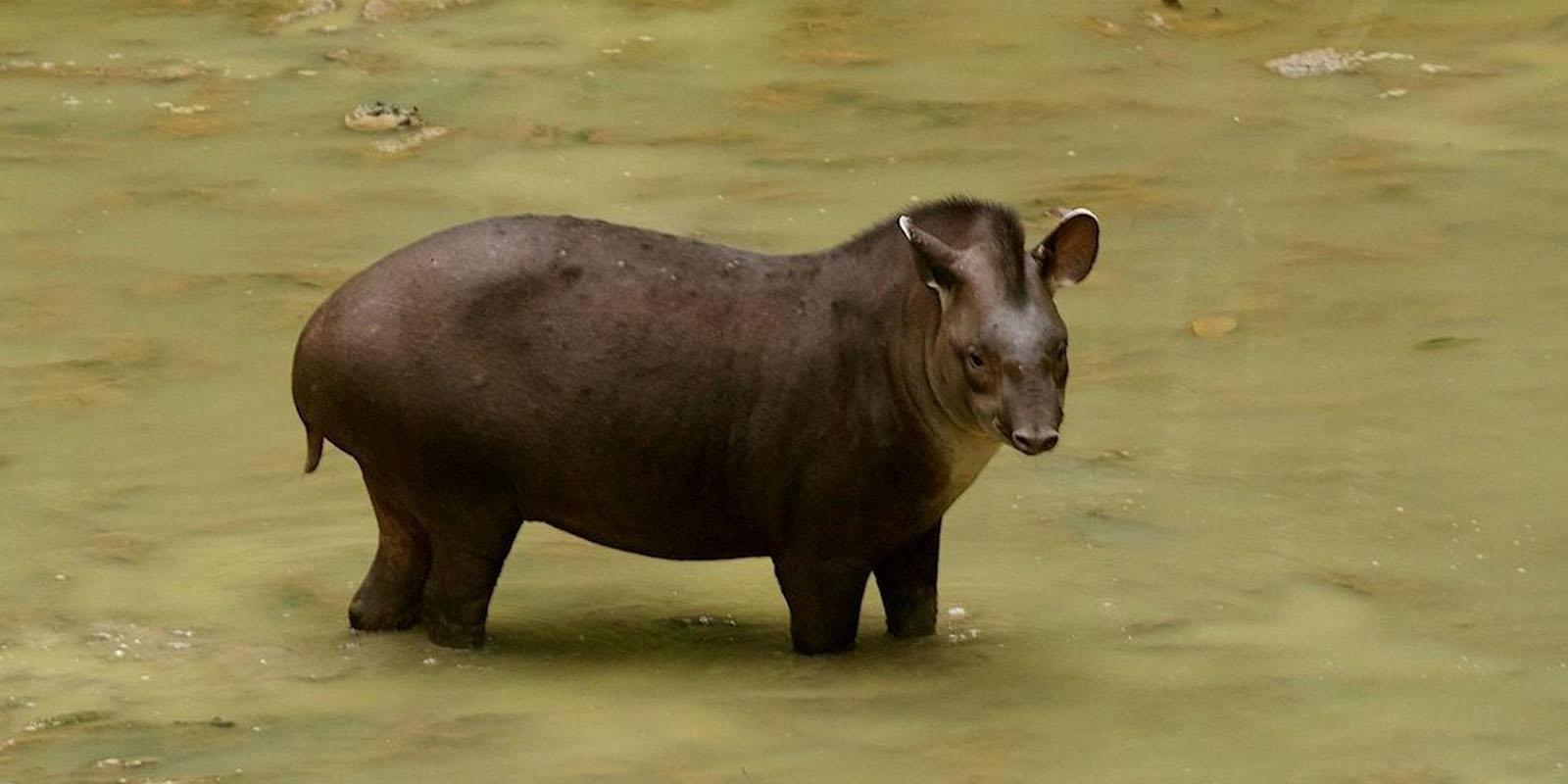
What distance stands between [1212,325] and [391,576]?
175 inches

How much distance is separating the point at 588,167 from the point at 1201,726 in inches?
288

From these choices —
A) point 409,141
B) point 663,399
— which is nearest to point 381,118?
point 409,141

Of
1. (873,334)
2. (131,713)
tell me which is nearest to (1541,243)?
(873,334)

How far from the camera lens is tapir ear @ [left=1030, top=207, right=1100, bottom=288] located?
7582mm

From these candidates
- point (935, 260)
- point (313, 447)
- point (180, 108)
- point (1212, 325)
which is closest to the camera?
point (935, 260)

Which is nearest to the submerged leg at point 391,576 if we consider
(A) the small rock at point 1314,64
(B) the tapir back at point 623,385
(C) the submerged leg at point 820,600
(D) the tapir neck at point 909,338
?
(B) the tapir back at point 623,385

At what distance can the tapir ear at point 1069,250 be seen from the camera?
758 cm

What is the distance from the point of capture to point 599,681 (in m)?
7.56

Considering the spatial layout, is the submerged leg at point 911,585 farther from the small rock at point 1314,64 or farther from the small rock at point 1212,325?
the small rock at point 1314,64

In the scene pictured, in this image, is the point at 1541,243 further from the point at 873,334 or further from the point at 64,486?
the point at 64,486

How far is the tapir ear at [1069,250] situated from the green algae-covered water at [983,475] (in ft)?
3.41

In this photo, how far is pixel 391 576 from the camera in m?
8.15

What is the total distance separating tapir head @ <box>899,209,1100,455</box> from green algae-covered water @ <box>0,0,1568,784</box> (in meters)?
0.74

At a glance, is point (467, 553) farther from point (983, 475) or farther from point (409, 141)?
point (409, 141)
